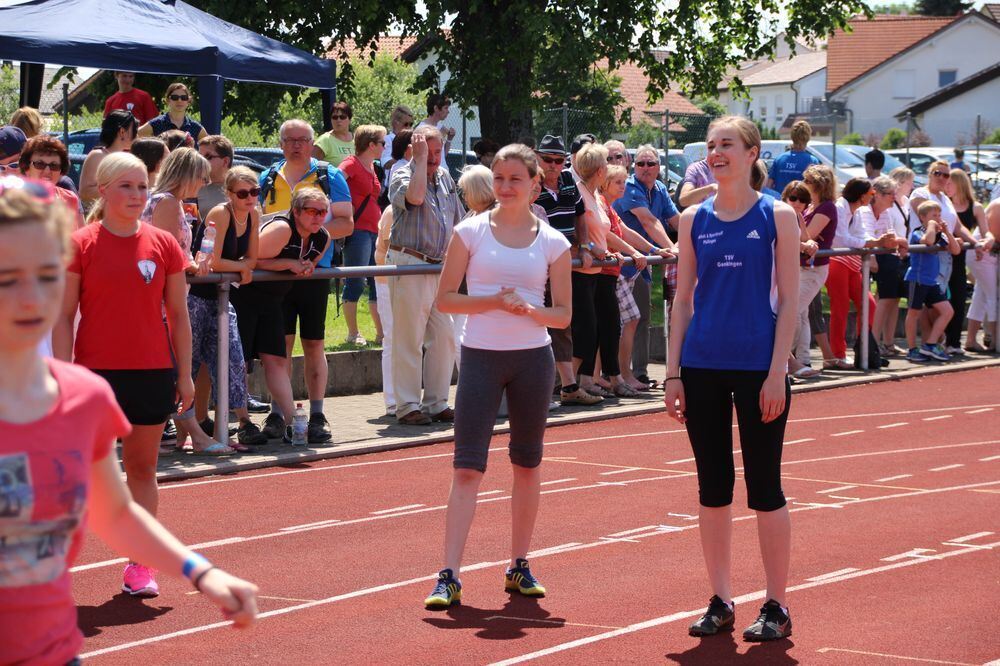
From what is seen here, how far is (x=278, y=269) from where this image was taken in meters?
11.3

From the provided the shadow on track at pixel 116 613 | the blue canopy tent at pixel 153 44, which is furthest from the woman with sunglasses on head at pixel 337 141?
the shadow on track at pixel 116 613

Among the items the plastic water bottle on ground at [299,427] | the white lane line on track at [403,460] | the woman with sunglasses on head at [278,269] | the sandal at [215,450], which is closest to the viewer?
the white lane line on track at [403,460]

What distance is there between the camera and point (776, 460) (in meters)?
6.57

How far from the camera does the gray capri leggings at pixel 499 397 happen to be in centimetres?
723

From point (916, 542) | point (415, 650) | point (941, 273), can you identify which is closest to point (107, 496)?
point (415, 650)

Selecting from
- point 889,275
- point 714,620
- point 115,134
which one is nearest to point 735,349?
point 714,620

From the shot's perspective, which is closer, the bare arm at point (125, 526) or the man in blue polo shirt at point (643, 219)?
the bare arm at point (125, 526)

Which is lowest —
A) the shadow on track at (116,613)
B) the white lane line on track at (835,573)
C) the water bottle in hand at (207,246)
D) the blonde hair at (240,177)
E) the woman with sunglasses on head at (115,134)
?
the white lane line on track at (835,573)

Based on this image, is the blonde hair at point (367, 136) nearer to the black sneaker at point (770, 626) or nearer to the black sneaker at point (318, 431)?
the black sneaker at point (318, 431)

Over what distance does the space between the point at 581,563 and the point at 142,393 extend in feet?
7.96

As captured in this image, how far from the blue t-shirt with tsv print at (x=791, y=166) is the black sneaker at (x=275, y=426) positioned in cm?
878

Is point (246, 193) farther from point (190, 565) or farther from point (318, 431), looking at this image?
point (190, 565)

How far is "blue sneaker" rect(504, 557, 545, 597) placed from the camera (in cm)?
725

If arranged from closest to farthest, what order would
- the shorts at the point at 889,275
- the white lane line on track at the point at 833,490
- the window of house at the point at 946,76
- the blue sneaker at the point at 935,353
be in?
the white lane line on track at the point at 833,490 → the shorts at the point at 889,275 → the blue sneaker at the point at 935,353 → the window of house at the point at 946,76
